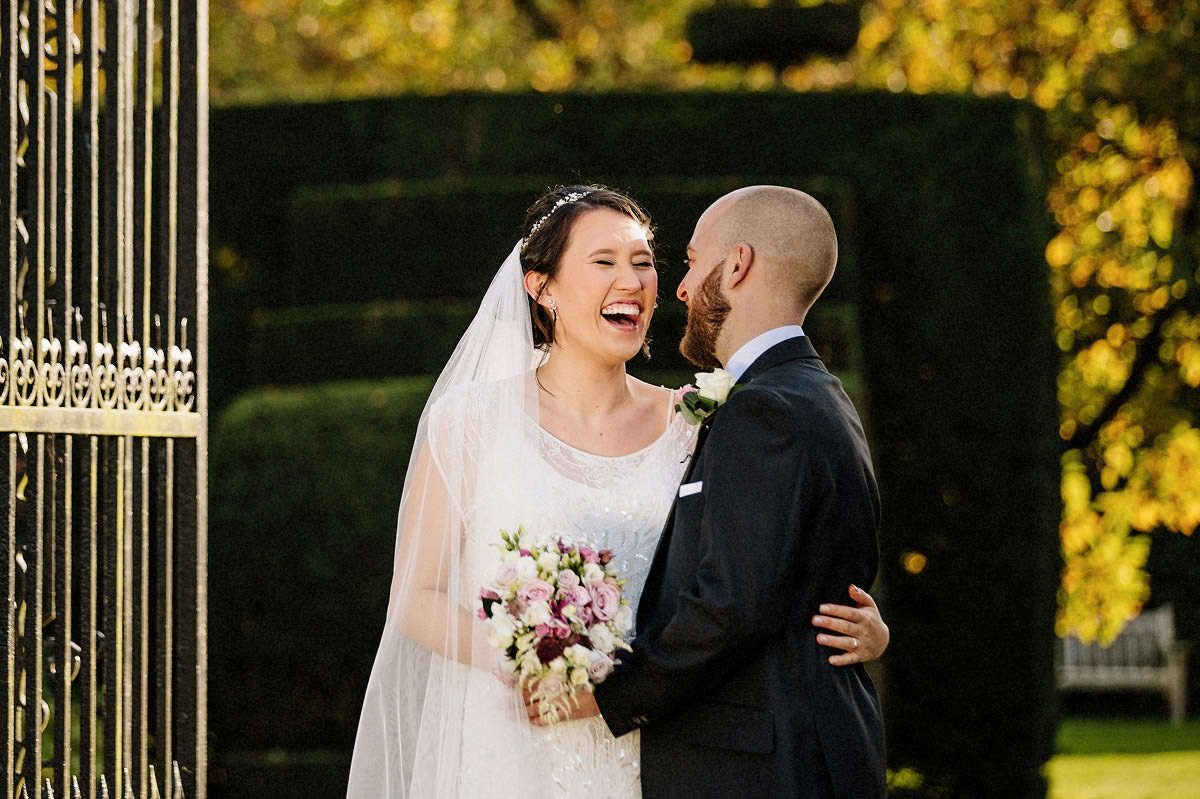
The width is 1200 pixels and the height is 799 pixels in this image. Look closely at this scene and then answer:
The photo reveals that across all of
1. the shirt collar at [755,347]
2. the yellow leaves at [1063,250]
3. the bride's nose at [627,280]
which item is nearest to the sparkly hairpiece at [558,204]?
the bride's nose at [627,280]

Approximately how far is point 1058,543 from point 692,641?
6564 mm

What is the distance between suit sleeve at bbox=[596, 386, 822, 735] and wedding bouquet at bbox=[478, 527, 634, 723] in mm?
134

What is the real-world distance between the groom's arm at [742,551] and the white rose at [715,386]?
7cm

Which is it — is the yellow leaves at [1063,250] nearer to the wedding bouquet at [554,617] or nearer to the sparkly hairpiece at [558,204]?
the sparkly hairpiece at [558,204]

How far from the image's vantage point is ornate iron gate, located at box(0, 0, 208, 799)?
3.38 meters

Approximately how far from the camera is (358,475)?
24.4ft

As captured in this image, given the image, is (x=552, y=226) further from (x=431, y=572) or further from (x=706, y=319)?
(x=431, y=572)

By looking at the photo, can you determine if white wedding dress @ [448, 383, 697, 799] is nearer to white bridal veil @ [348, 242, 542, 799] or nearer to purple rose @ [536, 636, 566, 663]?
white bridal veil @ [348, 242, 542, 799]

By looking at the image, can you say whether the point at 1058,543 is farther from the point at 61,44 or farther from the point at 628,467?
the point at 61,44

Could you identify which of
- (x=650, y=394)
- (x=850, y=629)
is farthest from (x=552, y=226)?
(x=850, y=629)

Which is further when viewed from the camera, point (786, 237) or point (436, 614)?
point (436, 614)

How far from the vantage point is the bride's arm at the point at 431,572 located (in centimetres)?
376

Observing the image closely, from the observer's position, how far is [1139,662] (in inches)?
733

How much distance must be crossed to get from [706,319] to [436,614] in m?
1.04
